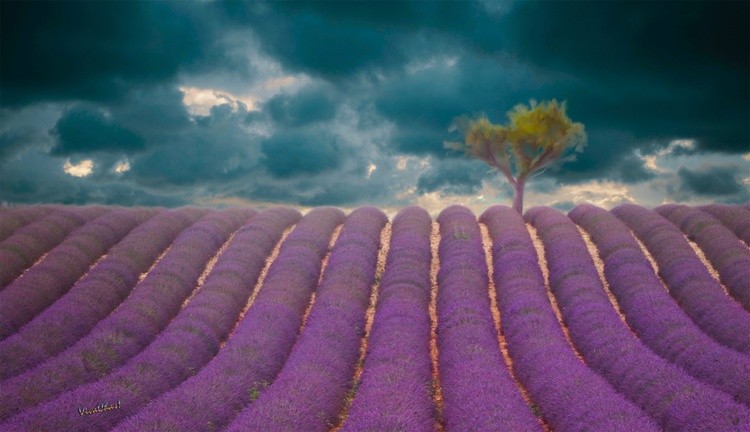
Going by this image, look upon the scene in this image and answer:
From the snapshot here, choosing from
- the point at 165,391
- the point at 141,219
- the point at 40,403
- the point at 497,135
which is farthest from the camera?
the point at 497,135

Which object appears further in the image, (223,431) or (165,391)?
(165,391)

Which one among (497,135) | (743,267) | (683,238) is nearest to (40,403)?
(743,267)

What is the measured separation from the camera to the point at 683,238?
1495 cm

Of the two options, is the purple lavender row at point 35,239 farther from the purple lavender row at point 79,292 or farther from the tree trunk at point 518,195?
the tree trunk at point 518,195

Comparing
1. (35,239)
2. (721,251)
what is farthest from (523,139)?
(35,239)

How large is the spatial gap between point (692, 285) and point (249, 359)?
9069 millimetres

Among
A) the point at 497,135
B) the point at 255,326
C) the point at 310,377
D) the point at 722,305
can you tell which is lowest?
the point at 310,377

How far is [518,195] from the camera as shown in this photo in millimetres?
21359

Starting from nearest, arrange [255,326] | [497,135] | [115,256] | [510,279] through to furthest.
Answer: [255,326]
[510,279]
[115,256]
[497,135]

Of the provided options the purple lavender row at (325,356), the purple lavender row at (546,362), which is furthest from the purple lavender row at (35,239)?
the purple lavender row at (546,362)

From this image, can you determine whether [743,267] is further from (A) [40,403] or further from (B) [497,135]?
(A) [40,403]

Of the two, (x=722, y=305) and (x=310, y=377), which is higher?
(x=722, y=305)

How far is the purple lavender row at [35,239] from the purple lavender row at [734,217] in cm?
1779

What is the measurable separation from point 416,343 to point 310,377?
210cm
